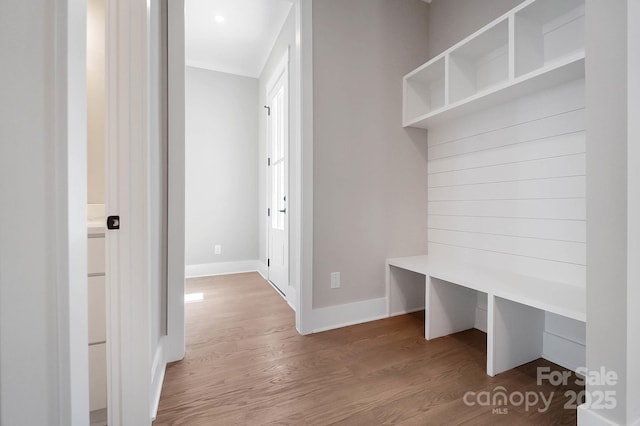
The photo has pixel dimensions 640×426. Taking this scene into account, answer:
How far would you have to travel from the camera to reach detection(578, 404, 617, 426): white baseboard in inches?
40.4

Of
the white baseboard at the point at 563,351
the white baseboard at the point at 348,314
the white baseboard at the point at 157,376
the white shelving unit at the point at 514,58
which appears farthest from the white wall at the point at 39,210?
the white baseboard at the point at 563,351

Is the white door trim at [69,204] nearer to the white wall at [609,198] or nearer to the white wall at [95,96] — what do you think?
the white wall at [95,96]

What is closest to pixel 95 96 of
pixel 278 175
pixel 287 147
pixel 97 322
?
pixel 97 322

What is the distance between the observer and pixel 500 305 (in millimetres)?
1485

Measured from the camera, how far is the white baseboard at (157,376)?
3.92 feet

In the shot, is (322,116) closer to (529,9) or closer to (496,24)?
(496,24)

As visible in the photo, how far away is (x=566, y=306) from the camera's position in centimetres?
121

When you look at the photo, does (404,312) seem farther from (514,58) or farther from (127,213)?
(127,213)

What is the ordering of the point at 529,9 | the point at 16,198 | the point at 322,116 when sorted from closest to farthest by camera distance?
the point at 16,198, the point at 529,9, the point at 322,116

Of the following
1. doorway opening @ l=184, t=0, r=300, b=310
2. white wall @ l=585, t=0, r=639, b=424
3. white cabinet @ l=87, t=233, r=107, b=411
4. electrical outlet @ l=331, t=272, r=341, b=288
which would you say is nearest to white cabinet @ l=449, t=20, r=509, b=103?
white wall @ l=585, t=0, r=639, b=424

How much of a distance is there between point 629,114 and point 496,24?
0.99 m

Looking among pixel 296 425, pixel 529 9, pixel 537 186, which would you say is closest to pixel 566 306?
pixel 537 186

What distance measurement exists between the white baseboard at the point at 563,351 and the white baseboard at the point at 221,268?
290 centimetres

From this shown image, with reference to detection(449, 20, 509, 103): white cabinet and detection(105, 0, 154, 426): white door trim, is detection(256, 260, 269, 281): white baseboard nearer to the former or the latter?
detection(105, 0, 154, 426): white door trim
